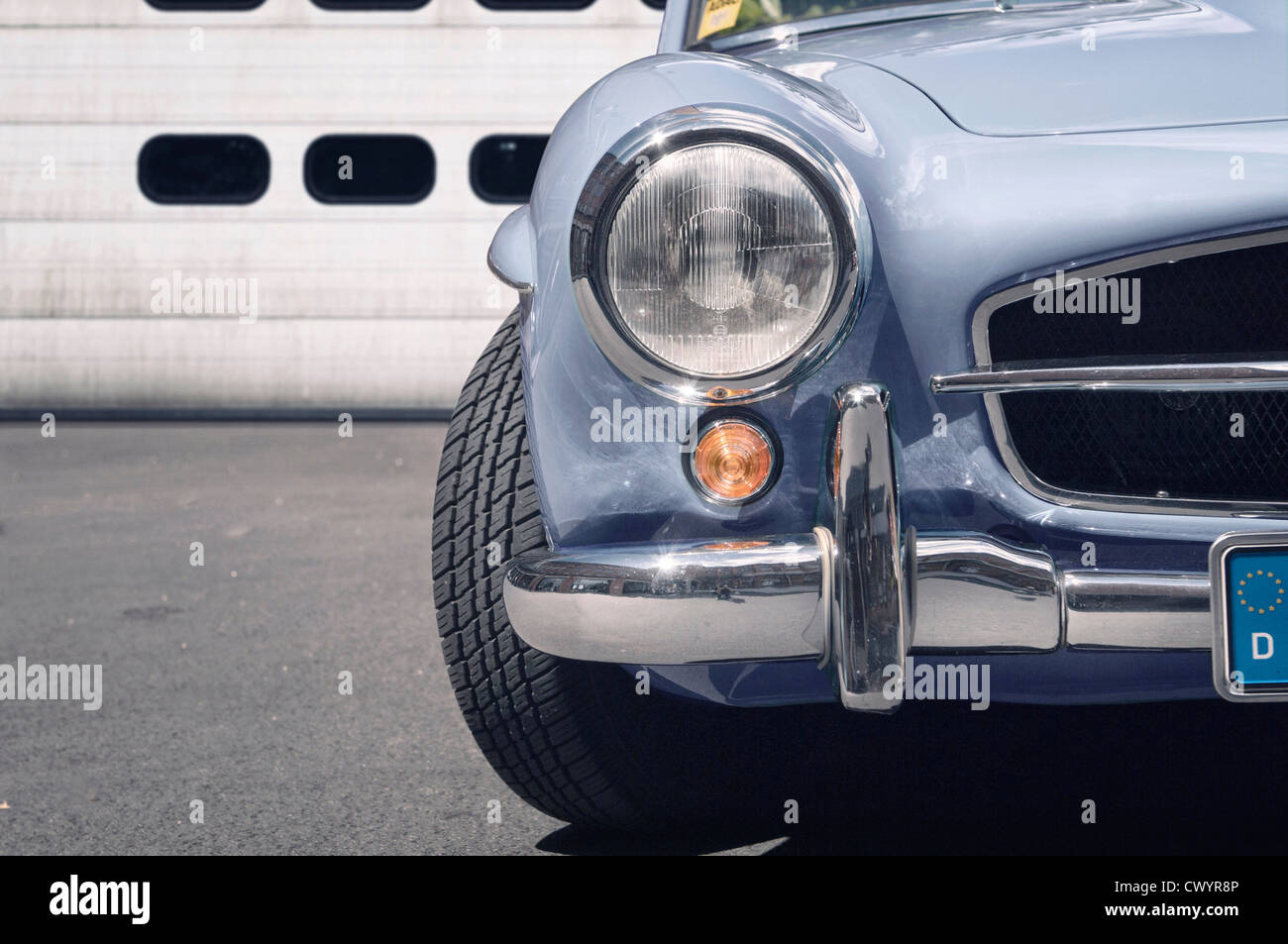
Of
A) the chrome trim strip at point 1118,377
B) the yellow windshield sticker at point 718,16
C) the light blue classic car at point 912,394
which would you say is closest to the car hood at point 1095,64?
the light blue classic car at point 912,394

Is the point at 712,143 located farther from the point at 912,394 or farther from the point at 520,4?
the point at 520,4

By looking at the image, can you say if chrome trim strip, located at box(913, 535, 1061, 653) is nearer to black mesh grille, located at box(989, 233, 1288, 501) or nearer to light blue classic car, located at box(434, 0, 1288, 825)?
light blue classic car, located at box(434, 0, 1288, 825)

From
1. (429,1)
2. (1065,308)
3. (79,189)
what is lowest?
(1065,308)

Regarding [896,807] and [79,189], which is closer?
[896,807]

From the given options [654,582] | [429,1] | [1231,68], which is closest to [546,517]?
[654,582]

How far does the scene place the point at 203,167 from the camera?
7.25 meters

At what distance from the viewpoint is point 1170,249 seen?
1.59 meters

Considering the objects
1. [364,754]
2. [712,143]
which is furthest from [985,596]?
[364,754]

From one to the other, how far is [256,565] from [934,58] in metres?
2.50

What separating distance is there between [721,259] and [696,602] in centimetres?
37

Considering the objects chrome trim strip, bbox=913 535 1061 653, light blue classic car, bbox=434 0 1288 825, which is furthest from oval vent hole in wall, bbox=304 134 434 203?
chrome trim strip, bbox=913 535 1061 653

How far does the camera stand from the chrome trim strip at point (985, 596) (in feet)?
4.98
